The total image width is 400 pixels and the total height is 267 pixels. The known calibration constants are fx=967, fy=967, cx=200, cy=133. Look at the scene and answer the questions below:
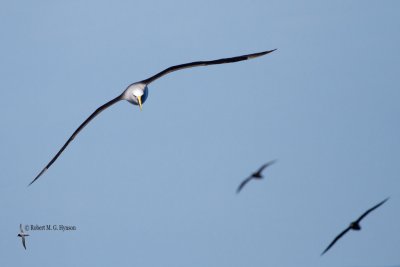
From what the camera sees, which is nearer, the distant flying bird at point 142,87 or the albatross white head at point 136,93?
the distant flying bird at point 142,87

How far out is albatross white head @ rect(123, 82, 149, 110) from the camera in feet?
142

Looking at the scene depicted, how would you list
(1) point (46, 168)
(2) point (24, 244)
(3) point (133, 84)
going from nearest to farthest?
1. (3) point (133, 84)
2. (1) point (46, 168)
3. (2) point (24, 244)

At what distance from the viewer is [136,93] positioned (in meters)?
43.3

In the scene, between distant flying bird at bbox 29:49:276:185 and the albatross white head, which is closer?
distant flying bird at bbox 29:49:276:185

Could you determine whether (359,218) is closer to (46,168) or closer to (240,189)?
(240,189)

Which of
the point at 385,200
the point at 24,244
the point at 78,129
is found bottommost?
the point at 24,244

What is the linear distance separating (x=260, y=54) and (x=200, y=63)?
2.57 metres

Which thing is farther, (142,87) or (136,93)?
(142,87)

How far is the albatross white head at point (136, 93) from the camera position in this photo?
43344mm

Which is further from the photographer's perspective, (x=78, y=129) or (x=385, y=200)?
(x=78, y=129)

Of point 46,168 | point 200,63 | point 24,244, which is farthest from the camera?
point 24,244

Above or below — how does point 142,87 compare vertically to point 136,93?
above

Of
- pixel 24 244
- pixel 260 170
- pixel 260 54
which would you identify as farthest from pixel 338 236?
pixel 24 244

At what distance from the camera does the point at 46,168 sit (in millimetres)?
46812
